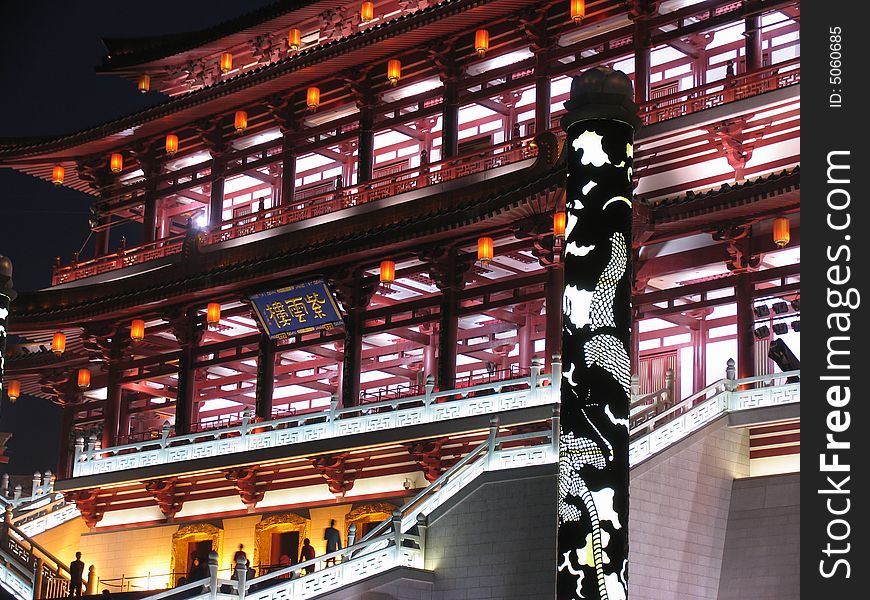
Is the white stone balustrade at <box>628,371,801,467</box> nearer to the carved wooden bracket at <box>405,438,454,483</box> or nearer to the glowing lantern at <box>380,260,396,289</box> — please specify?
the carved wooden bracket at <box>405,438,454,483</box>

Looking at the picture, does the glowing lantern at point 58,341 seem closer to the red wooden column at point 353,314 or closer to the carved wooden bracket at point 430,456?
the red wooden column at point 353,314

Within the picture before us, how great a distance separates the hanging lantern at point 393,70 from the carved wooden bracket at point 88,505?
8.75 metres

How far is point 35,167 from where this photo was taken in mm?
29828

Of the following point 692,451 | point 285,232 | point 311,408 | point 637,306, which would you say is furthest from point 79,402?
point 692,451

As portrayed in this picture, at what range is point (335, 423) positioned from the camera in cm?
2092

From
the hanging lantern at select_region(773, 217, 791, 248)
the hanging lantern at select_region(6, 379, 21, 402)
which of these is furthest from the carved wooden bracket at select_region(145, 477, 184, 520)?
the hanging lantern at select_region(773, 217, 791, 248)

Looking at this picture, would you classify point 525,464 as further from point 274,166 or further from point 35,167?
point 35,167

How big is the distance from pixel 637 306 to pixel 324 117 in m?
8.01

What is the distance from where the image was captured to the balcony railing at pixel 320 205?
22.6 metres

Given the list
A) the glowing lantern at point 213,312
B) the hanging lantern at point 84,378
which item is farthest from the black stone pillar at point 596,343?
the hanging lantern at point 84,378

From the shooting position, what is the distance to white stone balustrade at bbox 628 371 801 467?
16.4m

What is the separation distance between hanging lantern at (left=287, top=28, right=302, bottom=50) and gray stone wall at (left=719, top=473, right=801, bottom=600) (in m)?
13.6

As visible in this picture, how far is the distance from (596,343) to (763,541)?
8.72 metres

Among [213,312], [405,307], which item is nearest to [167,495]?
[213,312]
